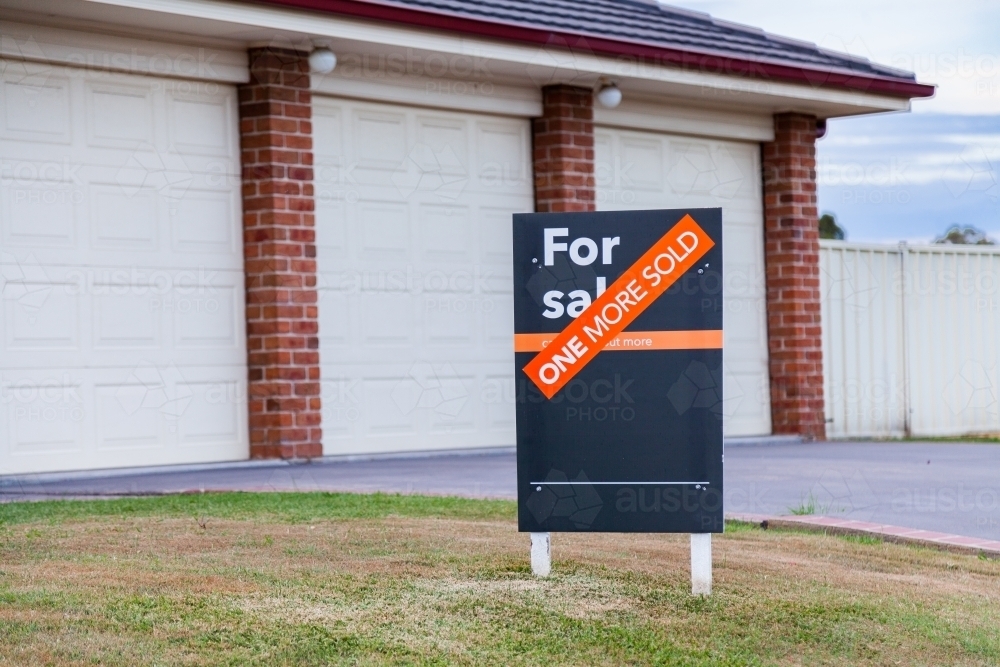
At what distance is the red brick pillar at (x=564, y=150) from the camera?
42.6 feet

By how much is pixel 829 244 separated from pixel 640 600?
35.9 feet

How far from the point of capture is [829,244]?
51.0 feet

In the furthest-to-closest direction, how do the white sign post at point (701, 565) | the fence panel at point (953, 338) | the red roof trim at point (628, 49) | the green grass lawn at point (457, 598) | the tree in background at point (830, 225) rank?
the tree in background at point (830, 225) < the fence panel at point (953, 338) < the red roof trim at point (628, 49) < the white sign post at point (701, 565) < the green grass lawn at point (457, 598)

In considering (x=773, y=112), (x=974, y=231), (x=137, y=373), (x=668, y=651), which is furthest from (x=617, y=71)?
(x=974, y=231)

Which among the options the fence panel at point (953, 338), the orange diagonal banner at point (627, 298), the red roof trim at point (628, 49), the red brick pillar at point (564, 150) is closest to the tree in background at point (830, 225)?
the fence panel at point (953, 338)

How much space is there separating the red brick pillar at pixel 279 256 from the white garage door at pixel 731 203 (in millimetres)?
3738

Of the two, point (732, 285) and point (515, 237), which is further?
point (732, 285)

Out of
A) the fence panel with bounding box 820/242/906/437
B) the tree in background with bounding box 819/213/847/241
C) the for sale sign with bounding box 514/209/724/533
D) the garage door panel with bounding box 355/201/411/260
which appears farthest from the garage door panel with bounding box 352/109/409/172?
the tree in background with bounding box 819/213/847/241

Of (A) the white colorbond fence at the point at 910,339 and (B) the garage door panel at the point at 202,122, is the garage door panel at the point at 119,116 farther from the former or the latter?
(A) the white colorbond fence at the point at 910,339

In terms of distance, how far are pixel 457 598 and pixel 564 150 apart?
8.30 metres

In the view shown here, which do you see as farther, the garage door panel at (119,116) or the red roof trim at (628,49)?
the red roof trim at (628,49)

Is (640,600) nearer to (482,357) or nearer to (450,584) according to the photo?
(450,584)
